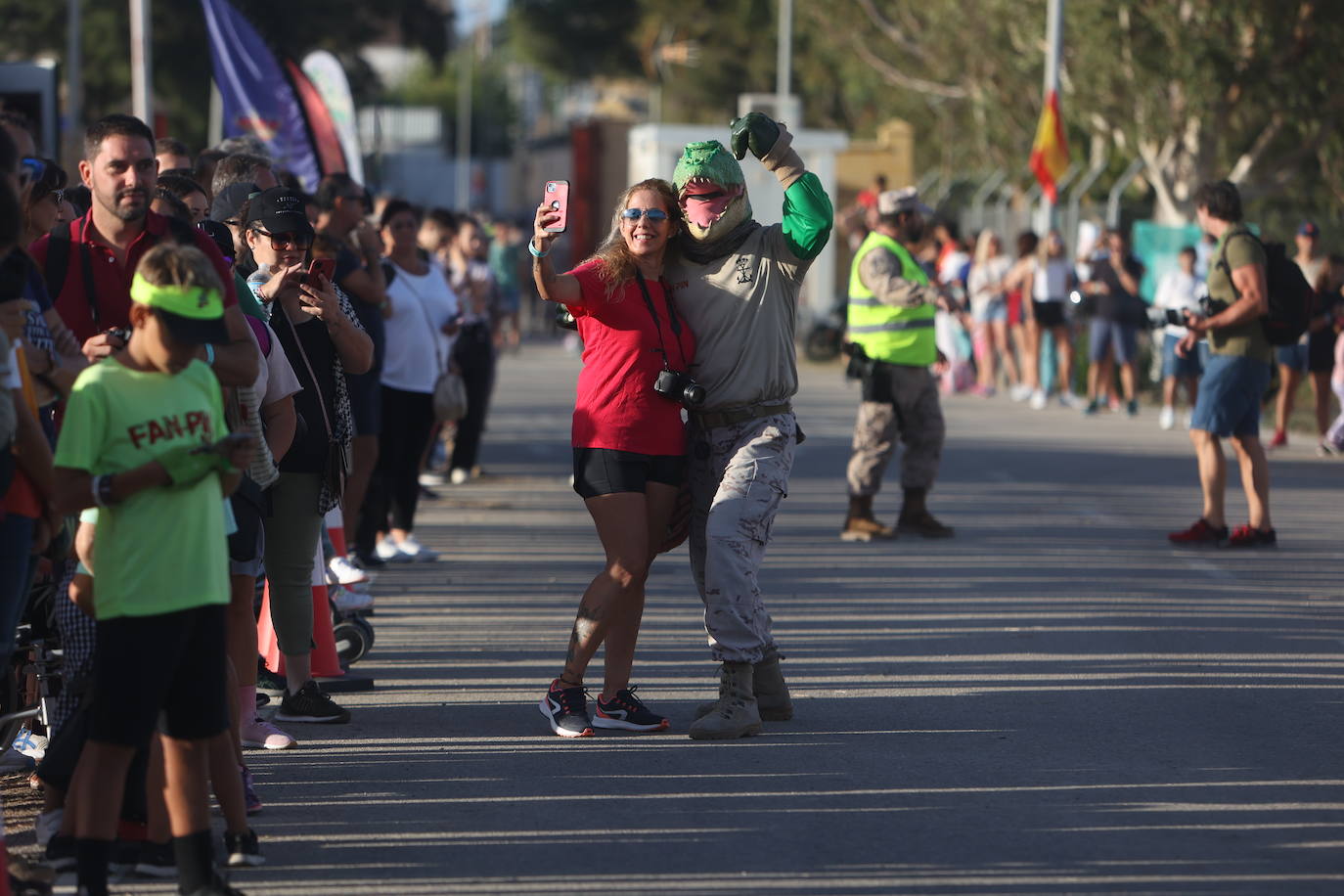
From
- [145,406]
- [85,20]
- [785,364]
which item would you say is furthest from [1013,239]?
[145,406]

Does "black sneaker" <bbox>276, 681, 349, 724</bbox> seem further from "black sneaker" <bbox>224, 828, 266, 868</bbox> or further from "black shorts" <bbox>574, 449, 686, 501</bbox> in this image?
"black sneaker" <bbox>224, 828, 266, 868</bbox>

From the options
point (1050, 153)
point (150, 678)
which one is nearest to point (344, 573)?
point (150, 678)

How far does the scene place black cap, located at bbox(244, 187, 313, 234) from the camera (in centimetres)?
647

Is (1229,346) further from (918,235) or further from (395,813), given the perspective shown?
(395,813)

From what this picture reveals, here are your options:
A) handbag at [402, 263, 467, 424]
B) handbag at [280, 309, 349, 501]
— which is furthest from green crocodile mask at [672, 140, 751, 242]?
handbag at [402, 263, 467, 424]

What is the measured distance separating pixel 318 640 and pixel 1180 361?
12146 millimetres

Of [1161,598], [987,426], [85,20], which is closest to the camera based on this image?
[1161,598]

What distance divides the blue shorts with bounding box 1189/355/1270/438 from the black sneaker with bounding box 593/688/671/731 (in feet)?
17.1

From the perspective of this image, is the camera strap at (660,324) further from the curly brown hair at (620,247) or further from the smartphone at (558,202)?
the smartphone at (558,202)

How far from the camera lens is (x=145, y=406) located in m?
4.79

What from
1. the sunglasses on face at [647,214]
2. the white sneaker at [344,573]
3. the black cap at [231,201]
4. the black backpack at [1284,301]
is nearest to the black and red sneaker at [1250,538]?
the black backpack at [1284,301]

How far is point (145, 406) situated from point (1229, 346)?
7.81 meters

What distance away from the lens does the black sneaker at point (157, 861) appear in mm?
5242

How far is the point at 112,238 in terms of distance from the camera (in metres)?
5.73
